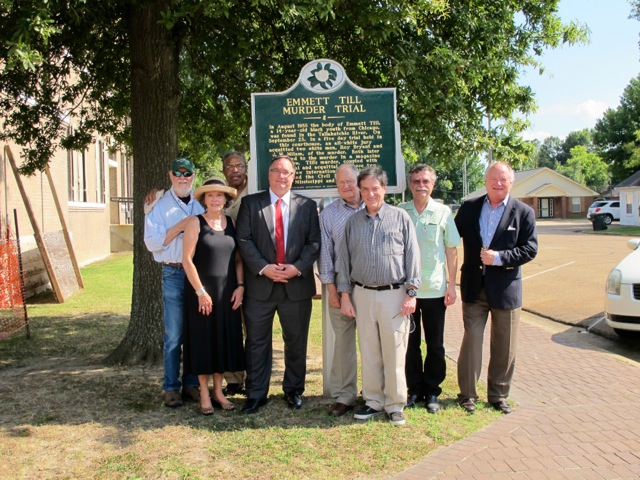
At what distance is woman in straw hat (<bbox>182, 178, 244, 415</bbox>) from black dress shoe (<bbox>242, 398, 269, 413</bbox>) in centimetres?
13

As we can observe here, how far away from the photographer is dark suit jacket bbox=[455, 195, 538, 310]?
16.9ft

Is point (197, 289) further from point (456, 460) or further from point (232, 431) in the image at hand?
point (456, 460)

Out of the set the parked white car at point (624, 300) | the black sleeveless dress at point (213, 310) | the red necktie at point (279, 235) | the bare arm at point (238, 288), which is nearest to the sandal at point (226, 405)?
the black sleeveless dress at point (213, 310)

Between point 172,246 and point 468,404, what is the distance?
2.86 m

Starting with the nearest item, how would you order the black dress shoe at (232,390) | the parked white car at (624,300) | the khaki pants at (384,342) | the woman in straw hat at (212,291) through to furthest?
the khaki pants at (384,342), the woman in straw hat at (212,291), the black dress shoe at (232,390), the parked white car at (624,300)

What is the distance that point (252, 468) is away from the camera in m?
4.10

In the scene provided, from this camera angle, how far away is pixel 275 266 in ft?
16.5

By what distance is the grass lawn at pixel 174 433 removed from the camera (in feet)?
13.5

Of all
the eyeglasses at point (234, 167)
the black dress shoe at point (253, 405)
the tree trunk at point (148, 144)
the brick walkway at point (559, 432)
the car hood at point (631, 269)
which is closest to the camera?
the brick walkway at point (559, 432)

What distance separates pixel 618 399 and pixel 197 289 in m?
3.86

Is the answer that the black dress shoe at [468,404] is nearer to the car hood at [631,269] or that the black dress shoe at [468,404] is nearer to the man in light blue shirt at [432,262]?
the man in light blue shirt at [432,262]

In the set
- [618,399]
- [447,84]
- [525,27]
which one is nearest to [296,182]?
[447,84]

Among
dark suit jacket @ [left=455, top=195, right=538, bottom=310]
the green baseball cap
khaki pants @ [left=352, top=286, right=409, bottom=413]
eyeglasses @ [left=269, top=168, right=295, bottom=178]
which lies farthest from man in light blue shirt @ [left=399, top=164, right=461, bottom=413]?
the green baseball cap

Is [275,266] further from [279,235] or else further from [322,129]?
[322,129]
